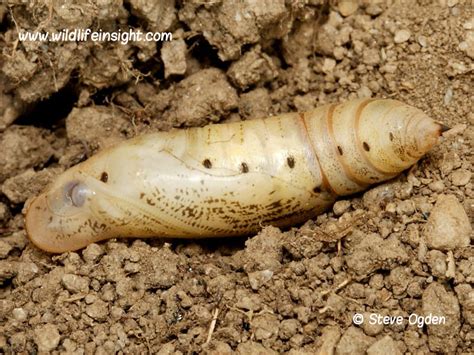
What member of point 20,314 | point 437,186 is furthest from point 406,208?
point 20,314

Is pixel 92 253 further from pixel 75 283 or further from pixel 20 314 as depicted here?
pixel 20 314

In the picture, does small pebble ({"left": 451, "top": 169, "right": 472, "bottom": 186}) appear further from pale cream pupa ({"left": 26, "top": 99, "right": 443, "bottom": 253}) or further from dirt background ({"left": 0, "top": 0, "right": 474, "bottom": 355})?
pale cream pupa ({"left": 26, "top": 99, "right": 443, "bottom": 253})

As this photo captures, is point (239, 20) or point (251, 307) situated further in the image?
point (239, 20)

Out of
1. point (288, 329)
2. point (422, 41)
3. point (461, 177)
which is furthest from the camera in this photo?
point (422, 41)

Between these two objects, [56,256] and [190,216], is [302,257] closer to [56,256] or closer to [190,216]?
[190,216]

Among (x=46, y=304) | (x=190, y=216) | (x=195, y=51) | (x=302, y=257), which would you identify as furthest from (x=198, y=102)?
(x=46, y=304)

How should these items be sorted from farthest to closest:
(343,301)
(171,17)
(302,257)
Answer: (171,17) → (302,257) → (343,301)

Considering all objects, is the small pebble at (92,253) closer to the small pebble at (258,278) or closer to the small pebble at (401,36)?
the small pebble at (258,278)
